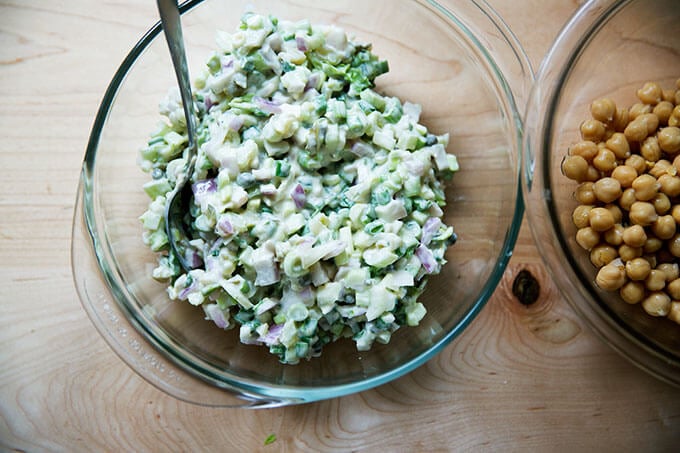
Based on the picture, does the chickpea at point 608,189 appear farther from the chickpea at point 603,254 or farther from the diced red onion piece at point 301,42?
the diced red onion piece at point 301,42

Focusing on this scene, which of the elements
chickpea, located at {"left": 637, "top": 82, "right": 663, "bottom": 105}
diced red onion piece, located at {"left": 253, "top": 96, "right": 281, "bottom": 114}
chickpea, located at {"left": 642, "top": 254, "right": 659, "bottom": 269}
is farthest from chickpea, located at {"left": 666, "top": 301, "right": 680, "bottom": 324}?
diced red onion piece, located at {"left": 253, "top": 96, "right": 281, "bottom": 114}

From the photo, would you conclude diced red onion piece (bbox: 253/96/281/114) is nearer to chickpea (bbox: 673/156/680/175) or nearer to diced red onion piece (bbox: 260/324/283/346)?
diced red onion piece (bbox: 260/324/283/346)

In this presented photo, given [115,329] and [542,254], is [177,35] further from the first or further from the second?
[542,254]

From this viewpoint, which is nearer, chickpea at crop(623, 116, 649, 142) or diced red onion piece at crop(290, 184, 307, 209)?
diced red onion piece at crop(290, 184, 307, 209)

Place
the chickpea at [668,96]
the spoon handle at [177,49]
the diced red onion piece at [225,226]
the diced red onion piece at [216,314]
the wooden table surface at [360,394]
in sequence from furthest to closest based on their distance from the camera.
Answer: the wooden table surface at [360,394] → the chickpea at [668,96] → the diced red onion piece at [216,314] → the diced red onion piece at [225,226] → the spoon handle at [177,49]

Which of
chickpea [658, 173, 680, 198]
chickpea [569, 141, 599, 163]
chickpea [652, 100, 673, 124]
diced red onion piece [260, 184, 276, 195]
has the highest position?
chickpea [652, 100, 673, 124]

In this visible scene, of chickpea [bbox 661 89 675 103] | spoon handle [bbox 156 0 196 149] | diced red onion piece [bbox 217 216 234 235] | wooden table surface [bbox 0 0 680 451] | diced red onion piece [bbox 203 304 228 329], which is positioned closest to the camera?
spoon handle [bbox 156 0 196 149]

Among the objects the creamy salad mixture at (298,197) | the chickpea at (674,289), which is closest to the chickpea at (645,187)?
the chickpea at (674,289)
